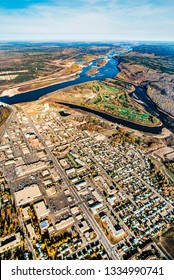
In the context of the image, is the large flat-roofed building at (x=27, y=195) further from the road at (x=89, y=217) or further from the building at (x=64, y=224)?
the building at (x=64, y=224)

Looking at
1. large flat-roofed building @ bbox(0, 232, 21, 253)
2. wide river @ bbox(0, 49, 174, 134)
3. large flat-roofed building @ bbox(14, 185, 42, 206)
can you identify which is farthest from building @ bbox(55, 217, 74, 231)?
wide river @ bbox(0, 49, 174, 134)

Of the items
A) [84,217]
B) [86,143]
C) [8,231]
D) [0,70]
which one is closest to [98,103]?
[86,143]

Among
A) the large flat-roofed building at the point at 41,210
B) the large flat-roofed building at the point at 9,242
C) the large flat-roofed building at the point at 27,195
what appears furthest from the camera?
the large flat-roofed building at the point at 27,195

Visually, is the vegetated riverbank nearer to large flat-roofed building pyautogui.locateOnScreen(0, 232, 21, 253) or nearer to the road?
the road

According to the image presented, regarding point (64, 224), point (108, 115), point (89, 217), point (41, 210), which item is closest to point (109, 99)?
point (108, 115)

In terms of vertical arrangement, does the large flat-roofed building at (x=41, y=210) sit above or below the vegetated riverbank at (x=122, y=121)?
below

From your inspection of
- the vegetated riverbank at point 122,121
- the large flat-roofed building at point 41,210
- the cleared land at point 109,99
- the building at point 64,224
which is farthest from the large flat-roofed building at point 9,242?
the cleared land at point 109,99
